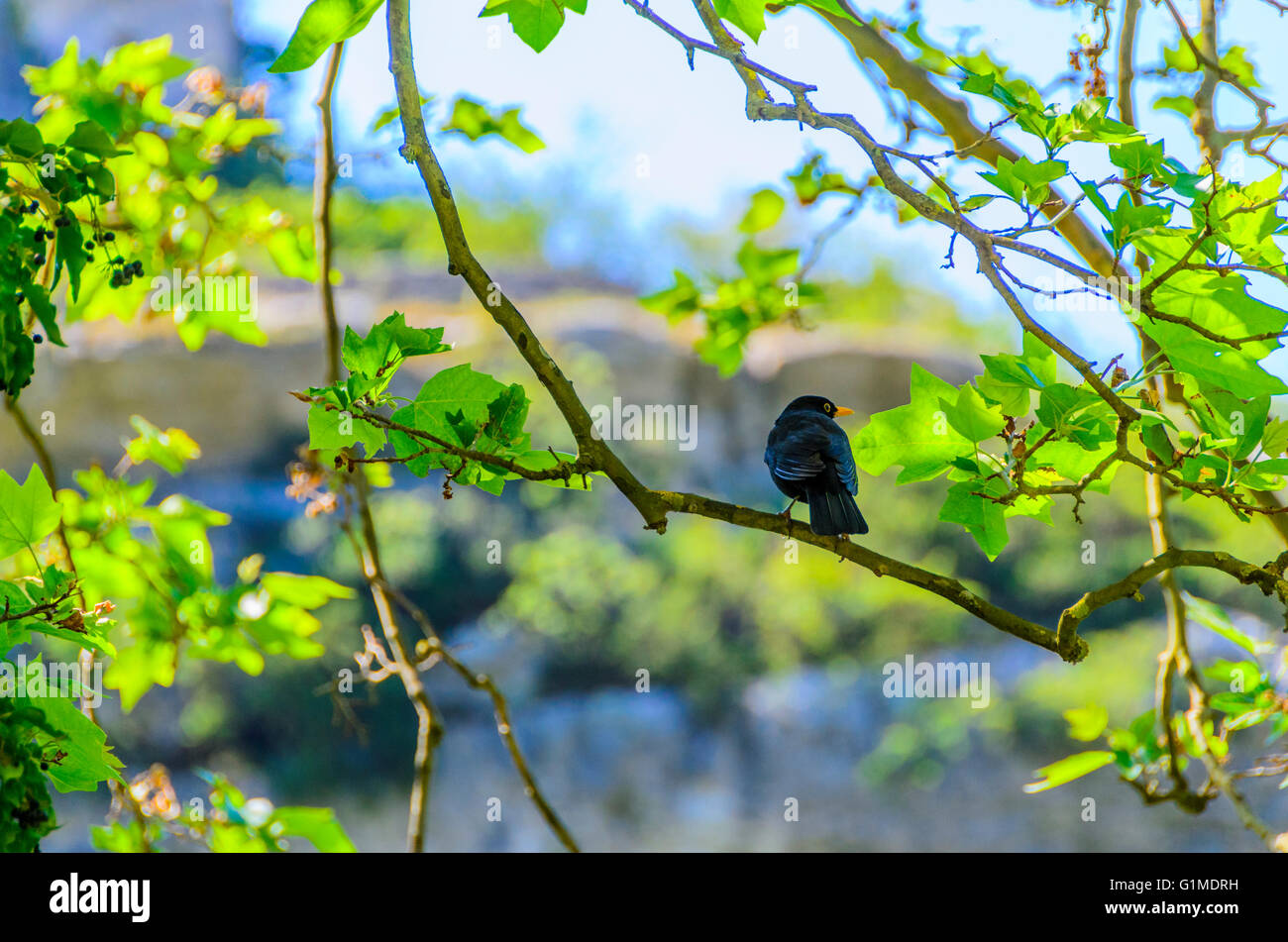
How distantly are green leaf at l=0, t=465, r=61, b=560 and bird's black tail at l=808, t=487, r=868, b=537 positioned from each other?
23.8 inches

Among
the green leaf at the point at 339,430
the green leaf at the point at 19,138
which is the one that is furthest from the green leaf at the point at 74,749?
the green leaf at the point at 19,138

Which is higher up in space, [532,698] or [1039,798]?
[532,698]

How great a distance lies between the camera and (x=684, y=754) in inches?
241

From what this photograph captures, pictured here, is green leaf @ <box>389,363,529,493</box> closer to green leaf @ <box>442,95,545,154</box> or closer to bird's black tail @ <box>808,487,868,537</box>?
bird's black tail @ <box>808,487,868,537</box>

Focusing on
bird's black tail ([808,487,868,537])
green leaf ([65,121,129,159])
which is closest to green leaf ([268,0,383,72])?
green leaf ([65,121,129,159])

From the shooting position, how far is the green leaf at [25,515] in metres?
0.72

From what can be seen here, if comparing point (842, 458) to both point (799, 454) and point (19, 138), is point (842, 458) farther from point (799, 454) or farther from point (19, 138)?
point (19, 138)

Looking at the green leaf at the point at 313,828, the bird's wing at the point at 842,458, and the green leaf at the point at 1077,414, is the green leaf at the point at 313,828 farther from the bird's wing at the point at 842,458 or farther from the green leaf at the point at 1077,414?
the green leaf at the point at 1077,414

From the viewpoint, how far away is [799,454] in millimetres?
1063

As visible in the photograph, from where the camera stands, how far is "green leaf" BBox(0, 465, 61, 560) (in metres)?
0.72

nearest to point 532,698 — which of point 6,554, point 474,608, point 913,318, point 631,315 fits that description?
point 474,608

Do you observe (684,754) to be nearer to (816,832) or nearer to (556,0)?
(816,832)

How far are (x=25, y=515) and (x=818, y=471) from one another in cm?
68

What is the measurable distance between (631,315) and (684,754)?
321cm
